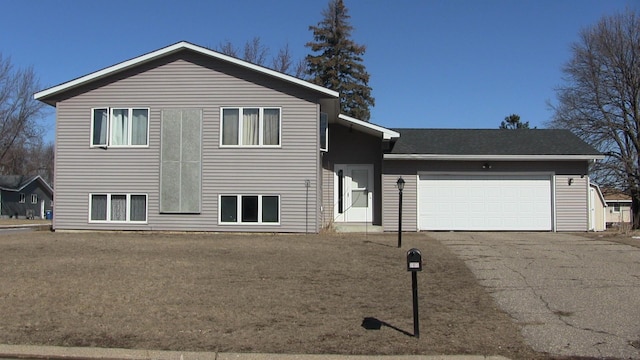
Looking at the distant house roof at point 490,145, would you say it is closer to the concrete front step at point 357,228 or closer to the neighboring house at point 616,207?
the concrete front step at point 357,228

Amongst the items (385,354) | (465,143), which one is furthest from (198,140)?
(385,354)

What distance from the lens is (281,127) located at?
55.6ft

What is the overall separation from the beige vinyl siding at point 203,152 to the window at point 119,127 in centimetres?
20

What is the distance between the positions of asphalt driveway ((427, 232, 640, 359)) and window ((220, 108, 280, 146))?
19.9ft

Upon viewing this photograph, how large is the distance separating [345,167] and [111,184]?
7.71m

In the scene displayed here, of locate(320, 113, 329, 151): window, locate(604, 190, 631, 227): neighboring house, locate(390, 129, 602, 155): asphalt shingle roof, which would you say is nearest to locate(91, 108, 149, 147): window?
locate(320, 113, 329, 151): window

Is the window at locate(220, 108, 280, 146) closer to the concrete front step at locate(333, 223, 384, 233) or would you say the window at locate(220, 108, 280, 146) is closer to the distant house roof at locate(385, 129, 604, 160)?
the concrete front step at locate(333, 223, 384, 233)

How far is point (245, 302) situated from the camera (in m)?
8.02

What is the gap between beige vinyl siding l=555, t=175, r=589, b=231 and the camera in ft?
59.8

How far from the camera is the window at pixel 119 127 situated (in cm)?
1728

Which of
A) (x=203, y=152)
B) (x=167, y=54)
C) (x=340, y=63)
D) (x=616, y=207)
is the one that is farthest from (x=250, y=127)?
(x=616, y=207)

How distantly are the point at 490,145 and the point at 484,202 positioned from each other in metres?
2.02

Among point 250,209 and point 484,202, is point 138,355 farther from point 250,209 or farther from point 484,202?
point 484,202

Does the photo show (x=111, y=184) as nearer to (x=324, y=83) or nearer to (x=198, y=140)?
(x=198, y=140)
